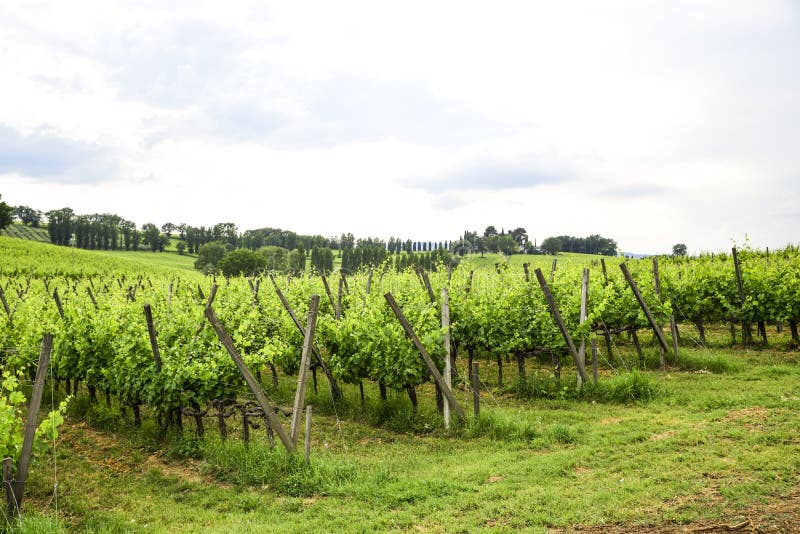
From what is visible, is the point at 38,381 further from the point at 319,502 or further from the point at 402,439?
the point at 402,439

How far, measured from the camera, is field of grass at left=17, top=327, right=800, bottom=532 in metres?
Answer: 5.14

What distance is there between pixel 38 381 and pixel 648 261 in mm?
24003

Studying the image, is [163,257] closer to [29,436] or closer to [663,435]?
[29,436]

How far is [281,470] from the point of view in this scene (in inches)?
262

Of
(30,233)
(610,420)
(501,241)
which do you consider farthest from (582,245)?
(30,233)

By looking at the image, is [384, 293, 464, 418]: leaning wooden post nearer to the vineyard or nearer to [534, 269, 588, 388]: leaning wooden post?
the vineyard

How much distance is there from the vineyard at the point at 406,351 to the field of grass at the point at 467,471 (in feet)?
0.43

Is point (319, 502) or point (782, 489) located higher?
point (782, 489)

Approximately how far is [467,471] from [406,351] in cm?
275

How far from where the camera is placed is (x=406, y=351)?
886 cm

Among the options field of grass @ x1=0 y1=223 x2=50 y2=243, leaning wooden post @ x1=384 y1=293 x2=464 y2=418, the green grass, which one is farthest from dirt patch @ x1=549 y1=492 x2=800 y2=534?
field of grass @ x1=0 y1=223 x2=50 y2=243

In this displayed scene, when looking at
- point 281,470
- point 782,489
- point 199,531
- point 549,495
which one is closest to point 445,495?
point 549,495

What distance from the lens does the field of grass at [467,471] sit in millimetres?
5137

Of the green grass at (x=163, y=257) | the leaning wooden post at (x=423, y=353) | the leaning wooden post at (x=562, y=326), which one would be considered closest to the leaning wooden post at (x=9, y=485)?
the leaning wooden post at (x=423, y=353)
